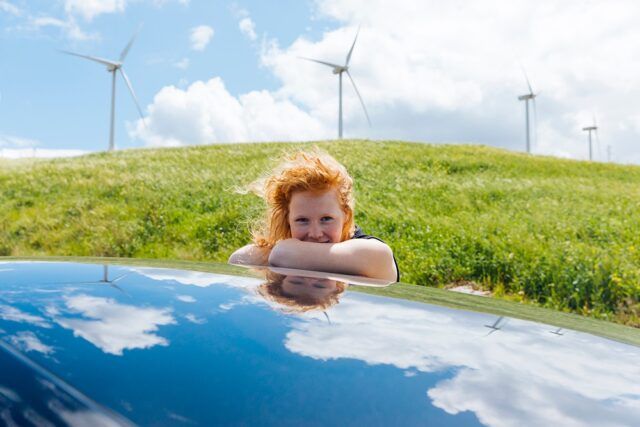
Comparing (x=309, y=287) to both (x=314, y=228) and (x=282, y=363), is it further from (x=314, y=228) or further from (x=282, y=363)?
(x=314, y=228)

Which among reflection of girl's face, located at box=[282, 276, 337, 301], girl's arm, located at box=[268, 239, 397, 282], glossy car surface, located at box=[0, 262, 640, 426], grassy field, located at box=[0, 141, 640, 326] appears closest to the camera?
glossy car surface, located at box=[0, 262, 640, 426]

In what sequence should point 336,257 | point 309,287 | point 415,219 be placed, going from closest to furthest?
point 309,287 → point 336,257 → point 415,219

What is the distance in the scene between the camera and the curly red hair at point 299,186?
313 centimetres

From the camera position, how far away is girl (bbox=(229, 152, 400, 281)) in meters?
2.35

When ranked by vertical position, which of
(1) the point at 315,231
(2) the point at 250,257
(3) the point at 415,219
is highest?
(3) the point at 415,219

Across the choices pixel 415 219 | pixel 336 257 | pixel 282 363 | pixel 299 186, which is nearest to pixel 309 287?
pixel 282 363

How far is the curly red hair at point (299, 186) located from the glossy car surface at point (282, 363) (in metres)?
1.62

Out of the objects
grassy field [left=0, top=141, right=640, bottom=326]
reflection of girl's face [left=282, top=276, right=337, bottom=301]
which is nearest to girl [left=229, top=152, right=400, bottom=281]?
reflection of girl's face [left=282, top=276, right=337, bottom=301]

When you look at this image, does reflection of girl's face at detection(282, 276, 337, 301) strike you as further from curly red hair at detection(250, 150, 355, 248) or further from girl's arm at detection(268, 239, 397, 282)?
curly red hair at detection(250, 150, 355, 248)

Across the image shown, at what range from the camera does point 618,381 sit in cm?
117

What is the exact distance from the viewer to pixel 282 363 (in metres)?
1.08

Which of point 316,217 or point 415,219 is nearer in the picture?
point 316,217

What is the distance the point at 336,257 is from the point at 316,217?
0.78m

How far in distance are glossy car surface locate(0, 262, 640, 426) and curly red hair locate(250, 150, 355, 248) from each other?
1.62 metres
